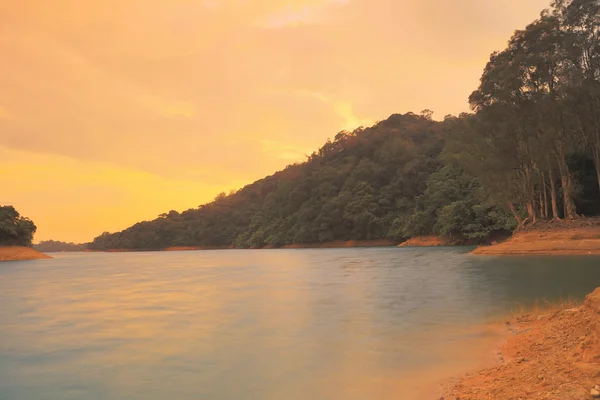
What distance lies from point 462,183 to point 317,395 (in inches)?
3395

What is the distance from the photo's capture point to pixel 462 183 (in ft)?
286

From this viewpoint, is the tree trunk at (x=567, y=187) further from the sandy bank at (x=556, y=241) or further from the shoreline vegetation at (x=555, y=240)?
the sandy bank at (x=556, y=241)

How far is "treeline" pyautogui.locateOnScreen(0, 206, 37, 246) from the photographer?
7888cm

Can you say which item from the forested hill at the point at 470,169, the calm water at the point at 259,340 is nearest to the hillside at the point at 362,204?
the forested hill at the point at 470,169

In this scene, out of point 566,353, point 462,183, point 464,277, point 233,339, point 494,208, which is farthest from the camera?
point 462,183

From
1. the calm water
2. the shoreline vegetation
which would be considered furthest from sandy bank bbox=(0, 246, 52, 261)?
the shoreline vegetation

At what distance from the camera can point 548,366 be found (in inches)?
255

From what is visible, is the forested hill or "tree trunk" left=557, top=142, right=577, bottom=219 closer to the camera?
the forested hill

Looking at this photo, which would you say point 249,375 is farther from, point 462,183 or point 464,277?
point 462,183

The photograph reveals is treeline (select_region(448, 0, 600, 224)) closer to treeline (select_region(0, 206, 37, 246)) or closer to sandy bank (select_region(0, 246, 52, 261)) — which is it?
treeline (select_region(0, 206, 37, 246))

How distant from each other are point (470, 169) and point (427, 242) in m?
37.2

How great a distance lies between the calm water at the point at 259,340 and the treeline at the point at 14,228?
220 feet

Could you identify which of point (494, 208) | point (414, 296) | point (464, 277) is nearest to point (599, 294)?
point (414, 296)

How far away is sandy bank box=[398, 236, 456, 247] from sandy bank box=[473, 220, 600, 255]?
37.8 meters
